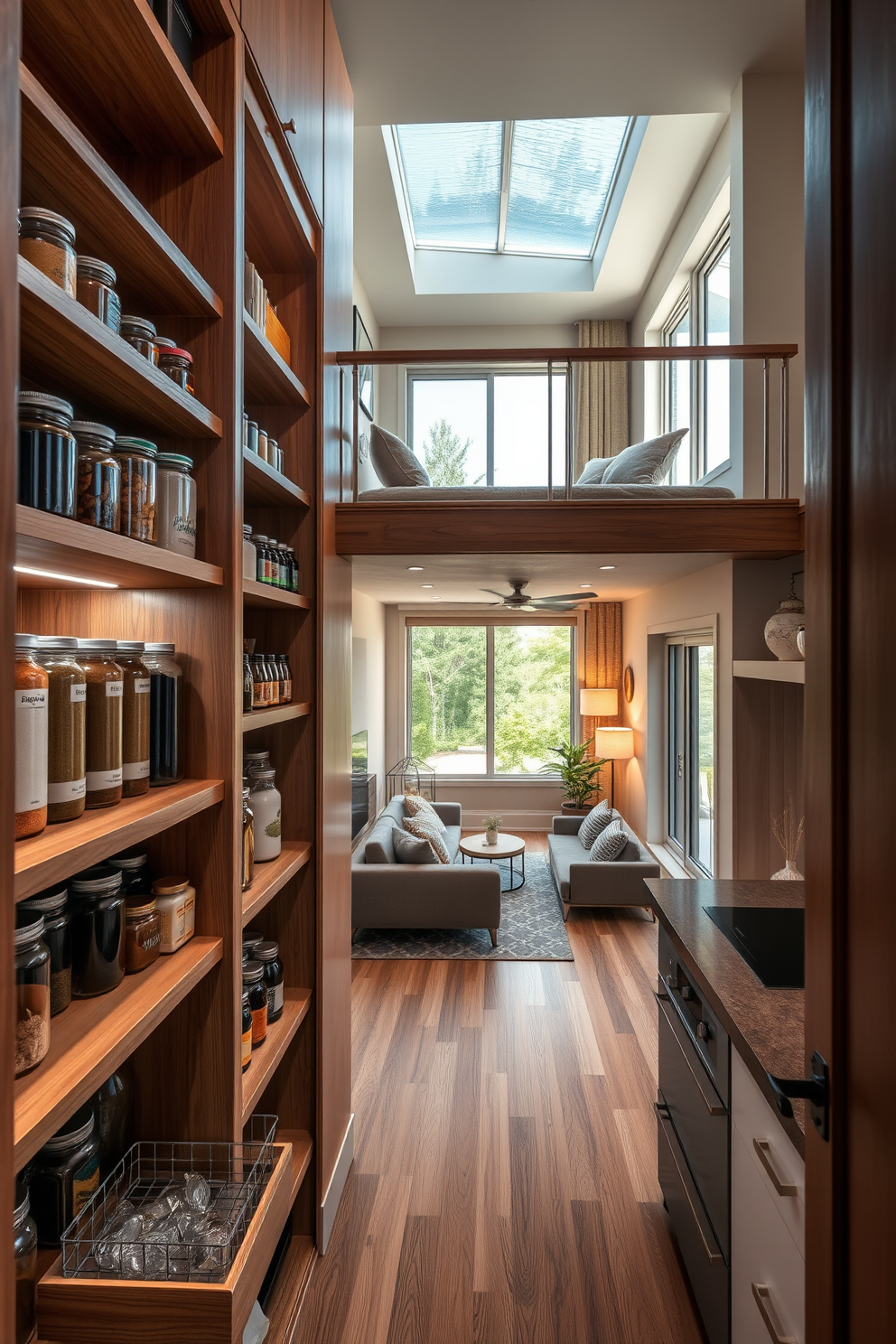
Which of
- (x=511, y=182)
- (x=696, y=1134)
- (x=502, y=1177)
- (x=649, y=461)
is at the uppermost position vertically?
(x=511, y=182)

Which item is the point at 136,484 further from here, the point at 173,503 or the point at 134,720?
the point at 134,720

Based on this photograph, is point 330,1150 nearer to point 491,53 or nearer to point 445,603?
point 491,53

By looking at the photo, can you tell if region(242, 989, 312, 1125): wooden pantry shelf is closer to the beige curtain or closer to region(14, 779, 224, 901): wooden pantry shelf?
region(14, 779, 224, 901): wooden pantry shelf

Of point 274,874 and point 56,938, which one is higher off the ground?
point 56,938

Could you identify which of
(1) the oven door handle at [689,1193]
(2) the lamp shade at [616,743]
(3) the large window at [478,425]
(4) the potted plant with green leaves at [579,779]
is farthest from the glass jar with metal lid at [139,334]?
(3) the large window at [478,425]

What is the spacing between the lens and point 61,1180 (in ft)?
3.62

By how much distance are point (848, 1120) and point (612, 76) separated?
431 cm

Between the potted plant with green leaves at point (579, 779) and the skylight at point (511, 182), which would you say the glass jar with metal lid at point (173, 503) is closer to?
the skylight at point (511, 182)

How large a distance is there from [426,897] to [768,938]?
288cm

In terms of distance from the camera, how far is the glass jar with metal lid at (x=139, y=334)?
117 centimetres

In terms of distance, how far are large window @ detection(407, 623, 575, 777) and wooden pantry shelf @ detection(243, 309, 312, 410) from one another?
5755 millimetres

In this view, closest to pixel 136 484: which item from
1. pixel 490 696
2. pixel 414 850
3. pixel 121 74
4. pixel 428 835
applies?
pixel 121 74

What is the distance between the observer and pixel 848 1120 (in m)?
0.81

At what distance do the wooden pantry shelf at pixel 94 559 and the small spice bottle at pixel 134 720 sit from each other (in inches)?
4.6
